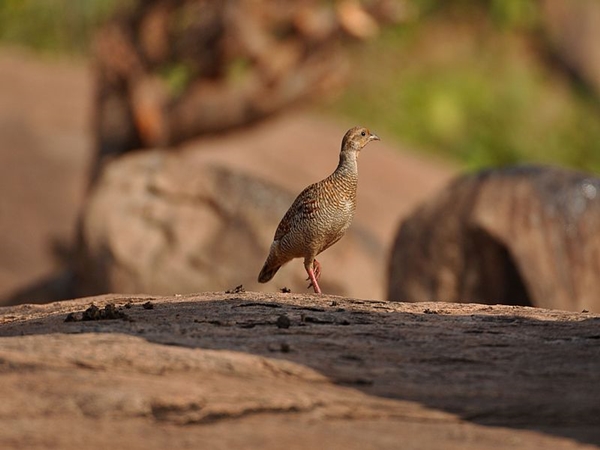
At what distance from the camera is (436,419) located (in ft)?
15.1

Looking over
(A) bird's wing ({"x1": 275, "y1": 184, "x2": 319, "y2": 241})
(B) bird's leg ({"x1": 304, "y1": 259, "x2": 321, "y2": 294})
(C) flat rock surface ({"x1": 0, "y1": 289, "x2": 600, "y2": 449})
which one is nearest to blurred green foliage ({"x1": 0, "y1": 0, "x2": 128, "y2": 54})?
(B) bird's leg ({"x1": 304, "y1": 259, "x2": 321, "y2": 294})

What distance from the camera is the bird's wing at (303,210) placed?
6.94m

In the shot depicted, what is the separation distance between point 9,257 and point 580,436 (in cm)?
1302

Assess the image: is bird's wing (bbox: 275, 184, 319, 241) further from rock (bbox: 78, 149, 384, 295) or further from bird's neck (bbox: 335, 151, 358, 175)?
rock (bbox: 78, 149, 384, 295)

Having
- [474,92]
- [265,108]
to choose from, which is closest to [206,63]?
[265,108]

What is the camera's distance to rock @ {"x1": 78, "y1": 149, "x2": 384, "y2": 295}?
466 inches

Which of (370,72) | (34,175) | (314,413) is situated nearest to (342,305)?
(314,413)

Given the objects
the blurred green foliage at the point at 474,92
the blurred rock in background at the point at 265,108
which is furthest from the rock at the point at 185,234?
the blurred green foliage at the point at 474,92

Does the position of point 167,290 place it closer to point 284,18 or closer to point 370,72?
point 284,18

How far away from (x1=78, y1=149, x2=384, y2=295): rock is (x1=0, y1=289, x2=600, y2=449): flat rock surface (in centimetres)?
592

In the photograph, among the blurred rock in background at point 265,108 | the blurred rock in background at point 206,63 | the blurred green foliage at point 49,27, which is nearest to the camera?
the blurred rock in background at point 265,108

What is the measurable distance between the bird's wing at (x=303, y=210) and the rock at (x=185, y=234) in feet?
15.3

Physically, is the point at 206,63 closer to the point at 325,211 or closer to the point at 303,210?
the point at 303,210

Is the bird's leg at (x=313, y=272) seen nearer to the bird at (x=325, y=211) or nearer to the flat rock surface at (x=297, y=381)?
the bird at (x=325, y=211)
